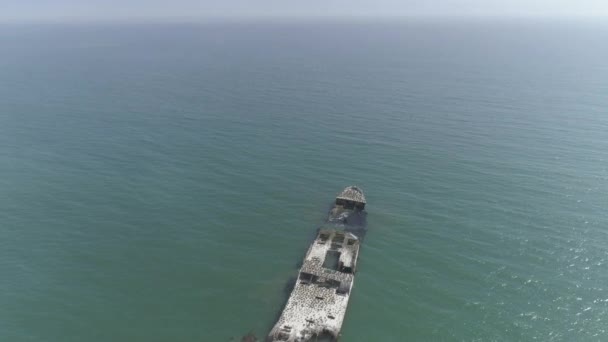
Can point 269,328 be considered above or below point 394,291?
below

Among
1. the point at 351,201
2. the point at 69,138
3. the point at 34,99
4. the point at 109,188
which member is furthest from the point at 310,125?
the point at 34,99

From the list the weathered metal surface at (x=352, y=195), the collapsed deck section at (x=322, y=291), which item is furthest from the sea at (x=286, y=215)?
the weathered metal surface at (x=352, y=195)

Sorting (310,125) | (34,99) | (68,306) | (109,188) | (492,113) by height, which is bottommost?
(68,306)

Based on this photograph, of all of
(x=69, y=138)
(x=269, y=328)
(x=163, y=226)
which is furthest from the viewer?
(x=69, y=138)

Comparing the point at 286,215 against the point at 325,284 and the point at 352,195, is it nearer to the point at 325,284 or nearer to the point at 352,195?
the point at 352,195

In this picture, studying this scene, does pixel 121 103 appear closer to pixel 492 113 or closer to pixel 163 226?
pixel 163 226

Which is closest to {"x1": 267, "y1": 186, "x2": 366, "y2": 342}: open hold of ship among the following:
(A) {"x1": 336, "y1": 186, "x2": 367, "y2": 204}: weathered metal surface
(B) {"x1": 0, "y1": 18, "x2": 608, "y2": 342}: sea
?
(A) {"x1": 336, "y1": 186, "x2": 367, "y2": 204}: weathered metal surface
